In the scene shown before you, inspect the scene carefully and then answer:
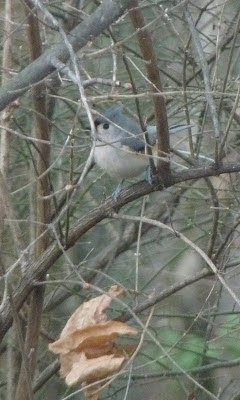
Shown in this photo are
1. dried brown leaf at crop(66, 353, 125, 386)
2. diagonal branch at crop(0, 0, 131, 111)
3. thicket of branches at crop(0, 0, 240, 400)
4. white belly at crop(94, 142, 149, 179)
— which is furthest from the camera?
white belly at crop(94, 142, 149, 179)

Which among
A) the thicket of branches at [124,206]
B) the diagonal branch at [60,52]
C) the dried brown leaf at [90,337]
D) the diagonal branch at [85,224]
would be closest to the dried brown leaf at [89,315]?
the dried brown leaf at [90,337]

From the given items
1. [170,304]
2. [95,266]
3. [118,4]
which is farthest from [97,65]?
[118,4]

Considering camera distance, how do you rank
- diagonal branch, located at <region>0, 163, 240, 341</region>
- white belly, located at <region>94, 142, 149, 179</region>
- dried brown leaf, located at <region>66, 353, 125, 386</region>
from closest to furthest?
1. dried brown leaf, located at <region>66, 353, 125, 386</region>
2. diagonal branch, located at <region>0, 163, 240, 341</region>
3. white belly, located at <region>94, 142, 149, 179</region>

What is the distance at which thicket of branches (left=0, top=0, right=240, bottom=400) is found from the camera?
345cm

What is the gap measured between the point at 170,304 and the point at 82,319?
305 centimetres

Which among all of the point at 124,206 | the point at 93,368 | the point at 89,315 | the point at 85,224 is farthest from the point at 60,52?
the point at 124,206

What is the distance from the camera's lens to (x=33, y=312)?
12.3 feet

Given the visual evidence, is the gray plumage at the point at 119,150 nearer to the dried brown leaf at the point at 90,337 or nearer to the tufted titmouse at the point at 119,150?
the tufted titmouse at the point at 119,150

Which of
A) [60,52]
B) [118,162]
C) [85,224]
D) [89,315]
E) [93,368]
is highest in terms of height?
[60,52]

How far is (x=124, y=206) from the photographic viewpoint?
5.10 meters

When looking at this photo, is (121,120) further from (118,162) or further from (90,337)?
(90,337)

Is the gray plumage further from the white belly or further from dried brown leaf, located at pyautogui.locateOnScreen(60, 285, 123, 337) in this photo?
dried brown leaf, located at pyautogui.locateOnScreen(60, 285, 123, 337)

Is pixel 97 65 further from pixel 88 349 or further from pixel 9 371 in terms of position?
pixel 88 349

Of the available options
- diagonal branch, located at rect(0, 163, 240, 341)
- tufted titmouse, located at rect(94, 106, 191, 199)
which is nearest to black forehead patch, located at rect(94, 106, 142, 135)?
tufted titmouse, located at rect(94, 106, 191, 199)
